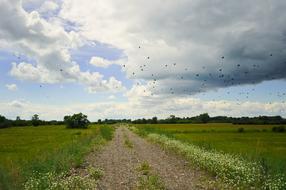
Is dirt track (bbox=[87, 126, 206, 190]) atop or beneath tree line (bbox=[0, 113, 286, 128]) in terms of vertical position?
beneath

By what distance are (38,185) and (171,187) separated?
4939 millimetres

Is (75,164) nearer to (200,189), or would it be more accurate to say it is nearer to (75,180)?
(75,180)

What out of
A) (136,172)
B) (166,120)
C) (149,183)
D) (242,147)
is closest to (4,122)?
(166,120)

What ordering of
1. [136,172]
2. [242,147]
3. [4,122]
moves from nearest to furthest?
[136,172] → [242,147] → [4,122]

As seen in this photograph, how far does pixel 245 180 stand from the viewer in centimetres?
1489

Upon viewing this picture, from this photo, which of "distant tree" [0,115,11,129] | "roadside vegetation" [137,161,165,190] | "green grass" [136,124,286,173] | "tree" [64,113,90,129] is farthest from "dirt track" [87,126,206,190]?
"distant tree" [0,115,11,129]

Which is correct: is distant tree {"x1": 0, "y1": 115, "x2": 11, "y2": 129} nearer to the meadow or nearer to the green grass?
the green grass

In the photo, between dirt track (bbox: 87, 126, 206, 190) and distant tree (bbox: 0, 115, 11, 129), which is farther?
distant tree (bbox: 0, 115, 11, 129)

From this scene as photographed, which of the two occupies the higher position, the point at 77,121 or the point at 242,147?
the point at 77,121

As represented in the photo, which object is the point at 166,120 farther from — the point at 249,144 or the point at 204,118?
the point at 249,144

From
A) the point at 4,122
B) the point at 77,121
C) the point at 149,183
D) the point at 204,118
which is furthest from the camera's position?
the point at 204,118

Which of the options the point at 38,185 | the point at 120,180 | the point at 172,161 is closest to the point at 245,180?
the point at 120,180

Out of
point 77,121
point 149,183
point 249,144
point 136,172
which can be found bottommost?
point 149,183

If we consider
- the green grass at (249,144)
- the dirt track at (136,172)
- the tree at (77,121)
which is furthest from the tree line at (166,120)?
the dirt track at (136,172)
